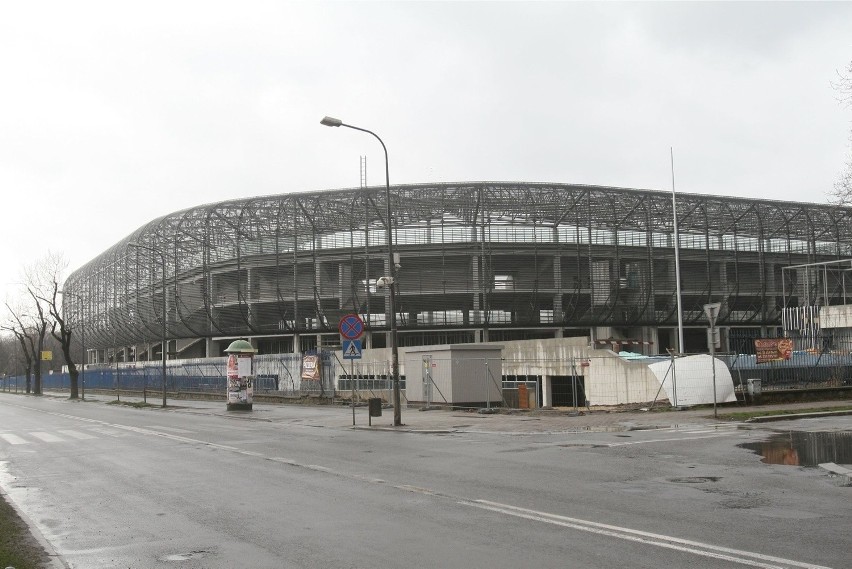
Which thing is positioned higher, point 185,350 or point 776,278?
point 776,278

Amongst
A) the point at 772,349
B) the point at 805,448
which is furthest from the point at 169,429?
the point at 772,349

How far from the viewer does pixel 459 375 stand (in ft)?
99.7

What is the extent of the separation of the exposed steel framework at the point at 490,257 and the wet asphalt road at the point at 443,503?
156 ft

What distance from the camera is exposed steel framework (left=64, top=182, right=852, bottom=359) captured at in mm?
66375

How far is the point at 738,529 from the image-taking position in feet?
26.3

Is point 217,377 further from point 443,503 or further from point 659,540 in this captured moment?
point 659,540

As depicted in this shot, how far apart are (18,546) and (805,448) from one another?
532 inches

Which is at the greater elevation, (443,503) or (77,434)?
(443,503)

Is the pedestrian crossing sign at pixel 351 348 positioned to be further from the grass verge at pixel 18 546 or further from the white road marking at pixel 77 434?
the grass verge at pixel 18 546

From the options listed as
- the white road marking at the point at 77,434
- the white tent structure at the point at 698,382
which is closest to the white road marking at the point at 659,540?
the white road marking at the point at 77,434

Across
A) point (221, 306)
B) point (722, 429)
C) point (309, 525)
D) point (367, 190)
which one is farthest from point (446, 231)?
point (309, 525)

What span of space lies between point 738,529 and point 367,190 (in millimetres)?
58811

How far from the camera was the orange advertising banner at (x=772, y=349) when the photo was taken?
89.3 feet

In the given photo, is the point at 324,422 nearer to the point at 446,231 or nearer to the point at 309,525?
the point at 309,525
